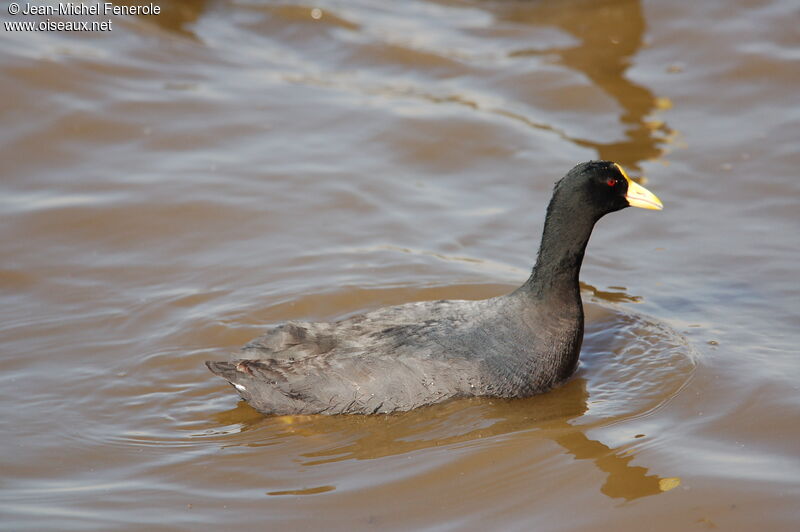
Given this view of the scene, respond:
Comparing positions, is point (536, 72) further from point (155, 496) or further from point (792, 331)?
point (155, 496)

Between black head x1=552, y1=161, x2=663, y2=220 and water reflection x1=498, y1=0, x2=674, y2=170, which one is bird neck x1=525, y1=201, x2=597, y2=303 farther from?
water reflection x1=498, y1=0, x2=674, y2=170

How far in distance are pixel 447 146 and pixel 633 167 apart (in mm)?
1964

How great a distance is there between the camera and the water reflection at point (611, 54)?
33.1 feet

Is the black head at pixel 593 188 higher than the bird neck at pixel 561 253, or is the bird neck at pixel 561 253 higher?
the black head at pixel 593 188

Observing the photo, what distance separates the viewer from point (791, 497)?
4930 millimetres

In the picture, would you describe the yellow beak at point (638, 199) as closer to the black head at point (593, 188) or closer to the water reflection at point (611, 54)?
the black head at point (593, 188)

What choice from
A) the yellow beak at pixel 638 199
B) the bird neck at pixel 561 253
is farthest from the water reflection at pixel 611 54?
the bird neck at pixel 561 253

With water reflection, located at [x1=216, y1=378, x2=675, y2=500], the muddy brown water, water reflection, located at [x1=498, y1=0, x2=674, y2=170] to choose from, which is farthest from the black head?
water reflection, located at [x1=498, y1=0, x2=674, y2=170]

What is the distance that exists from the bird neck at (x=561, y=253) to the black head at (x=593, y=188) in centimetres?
5

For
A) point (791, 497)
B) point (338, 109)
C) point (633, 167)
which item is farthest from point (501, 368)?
point (338, 109)

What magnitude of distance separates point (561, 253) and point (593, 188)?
478 mm

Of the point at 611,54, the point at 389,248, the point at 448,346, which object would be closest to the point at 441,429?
the point at 448,346

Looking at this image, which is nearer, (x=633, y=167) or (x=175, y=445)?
(x=175, y=445)

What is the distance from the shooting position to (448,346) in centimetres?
586
